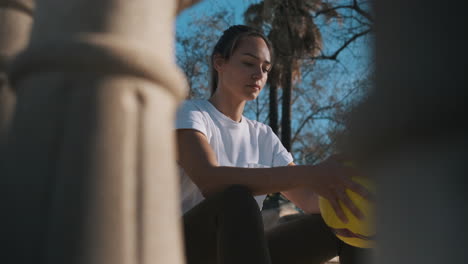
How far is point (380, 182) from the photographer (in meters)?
0.36

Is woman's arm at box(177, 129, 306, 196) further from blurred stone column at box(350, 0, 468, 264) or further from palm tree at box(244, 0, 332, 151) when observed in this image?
palm tree at box(244, 0, 332, 151)

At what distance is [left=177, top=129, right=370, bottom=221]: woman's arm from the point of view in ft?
5.44

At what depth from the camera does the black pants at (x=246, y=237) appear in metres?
1.75

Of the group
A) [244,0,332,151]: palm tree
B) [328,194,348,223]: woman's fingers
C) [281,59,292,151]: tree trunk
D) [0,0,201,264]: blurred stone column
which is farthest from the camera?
[281,59,292,151]: tree trunk

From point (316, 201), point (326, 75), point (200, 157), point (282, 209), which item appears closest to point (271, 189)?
point (200, 157)

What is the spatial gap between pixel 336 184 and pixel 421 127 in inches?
54.3

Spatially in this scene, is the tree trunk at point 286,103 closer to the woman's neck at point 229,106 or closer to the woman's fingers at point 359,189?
the woman's neck at point 229,106

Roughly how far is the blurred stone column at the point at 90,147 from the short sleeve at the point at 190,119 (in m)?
1.41

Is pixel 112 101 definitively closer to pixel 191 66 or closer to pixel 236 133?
pixel 236 133

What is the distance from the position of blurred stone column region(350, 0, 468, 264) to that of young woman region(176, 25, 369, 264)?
1275 mm

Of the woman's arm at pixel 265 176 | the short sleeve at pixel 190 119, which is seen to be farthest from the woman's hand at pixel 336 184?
the short sleeve at pixel 190 119

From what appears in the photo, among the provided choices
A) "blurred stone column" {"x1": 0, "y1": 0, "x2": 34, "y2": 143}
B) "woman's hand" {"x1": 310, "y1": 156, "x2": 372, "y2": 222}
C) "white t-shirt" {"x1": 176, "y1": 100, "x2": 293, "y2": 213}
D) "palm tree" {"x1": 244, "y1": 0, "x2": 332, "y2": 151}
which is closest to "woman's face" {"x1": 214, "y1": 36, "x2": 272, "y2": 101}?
"white t-shirt" {"x1": 176, "y1": 100, "x2": 293, "y2": 213}

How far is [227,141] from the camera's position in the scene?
262 cm

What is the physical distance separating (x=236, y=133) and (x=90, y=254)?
200cm
